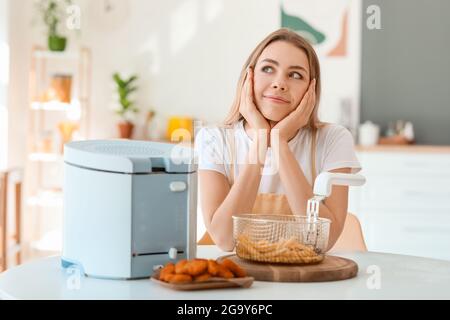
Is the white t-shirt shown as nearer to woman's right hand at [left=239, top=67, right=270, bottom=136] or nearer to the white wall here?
woman's right hand at [left=239, top=67, right=270, bottom=136]

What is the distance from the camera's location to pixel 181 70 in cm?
547

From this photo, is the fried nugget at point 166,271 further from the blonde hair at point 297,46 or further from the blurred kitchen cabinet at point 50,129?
the blurred kitchen cabinet at point 50,129

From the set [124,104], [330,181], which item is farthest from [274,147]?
[124,104]

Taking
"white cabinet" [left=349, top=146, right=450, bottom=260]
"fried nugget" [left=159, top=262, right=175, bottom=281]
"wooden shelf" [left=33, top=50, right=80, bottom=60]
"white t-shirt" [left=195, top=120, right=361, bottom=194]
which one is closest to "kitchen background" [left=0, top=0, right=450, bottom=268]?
"wooden shelf" [left=33, top=50, right=80, bottom=60]

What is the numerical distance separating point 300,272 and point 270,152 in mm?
694

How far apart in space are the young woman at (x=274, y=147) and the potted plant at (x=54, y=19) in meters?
3.00

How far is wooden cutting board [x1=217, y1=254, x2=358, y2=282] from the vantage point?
1.68 metres

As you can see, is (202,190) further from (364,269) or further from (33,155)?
(33,155)

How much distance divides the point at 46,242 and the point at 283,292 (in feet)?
13.2

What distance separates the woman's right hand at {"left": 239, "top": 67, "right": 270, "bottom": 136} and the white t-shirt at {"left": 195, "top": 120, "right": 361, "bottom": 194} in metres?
0.09

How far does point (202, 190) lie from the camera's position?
2.26m

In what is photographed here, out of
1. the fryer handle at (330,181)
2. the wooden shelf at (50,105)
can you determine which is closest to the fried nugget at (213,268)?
the fryer handle at (330,181)

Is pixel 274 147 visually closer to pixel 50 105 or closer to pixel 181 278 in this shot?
pixel 181 278
